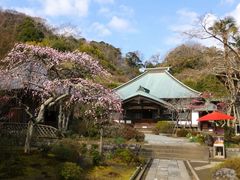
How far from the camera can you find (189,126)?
3853 centimetres

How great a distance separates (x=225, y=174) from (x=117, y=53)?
6578 cm

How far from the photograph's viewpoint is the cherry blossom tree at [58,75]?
13766mm

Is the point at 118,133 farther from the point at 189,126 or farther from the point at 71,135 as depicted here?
the point at 189,126

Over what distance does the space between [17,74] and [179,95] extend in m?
28.2

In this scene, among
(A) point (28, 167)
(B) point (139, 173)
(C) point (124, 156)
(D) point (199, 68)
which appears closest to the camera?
(A) point (28, 167)

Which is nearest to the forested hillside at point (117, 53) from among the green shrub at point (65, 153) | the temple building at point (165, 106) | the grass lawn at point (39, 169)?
the temple building at point (165, 106)

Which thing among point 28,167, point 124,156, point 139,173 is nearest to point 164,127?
point 124,156

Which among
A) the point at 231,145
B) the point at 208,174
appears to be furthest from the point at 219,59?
the point at 208,174

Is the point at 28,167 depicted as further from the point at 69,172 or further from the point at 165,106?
the point at 165,106

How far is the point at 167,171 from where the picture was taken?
14703mm

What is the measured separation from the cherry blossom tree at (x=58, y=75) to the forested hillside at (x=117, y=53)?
505cm

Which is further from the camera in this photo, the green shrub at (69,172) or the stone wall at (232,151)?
the stone wall at (232,151)

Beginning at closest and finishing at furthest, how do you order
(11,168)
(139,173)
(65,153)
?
(11,168), (65,153), (139,173)

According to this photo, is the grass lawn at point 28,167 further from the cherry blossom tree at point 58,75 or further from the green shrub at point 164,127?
the green shrub at point 164,127
